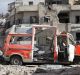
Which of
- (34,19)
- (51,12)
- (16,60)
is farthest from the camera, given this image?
(51,12)

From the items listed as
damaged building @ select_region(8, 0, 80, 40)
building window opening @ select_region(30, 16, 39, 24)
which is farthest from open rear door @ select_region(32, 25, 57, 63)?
building window opening @ select_region(30, 16, 39, 24)

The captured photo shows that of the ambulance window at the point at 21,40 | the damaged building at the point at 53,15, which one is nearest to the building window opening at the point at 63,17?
the damaged building at the point at 53,15

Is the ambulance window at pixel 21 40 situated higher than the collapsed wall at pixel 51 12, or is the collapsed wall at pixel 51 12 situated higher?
the collapsed wall at pixel 51 12

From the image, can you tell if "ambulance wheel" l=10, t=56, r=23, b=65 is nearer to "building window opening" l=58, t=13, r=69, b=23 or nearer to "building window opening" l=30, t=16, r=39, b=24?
"building window opening" l=30, t=16, r=39, b=24

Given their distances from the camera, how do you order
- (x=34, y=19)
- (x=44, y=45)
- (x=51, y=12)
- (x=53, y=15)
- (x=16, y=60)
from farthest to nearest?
(x=51, y=12)
(x=34, y=19)
(x=53, y=15)
(x=44, y=45)
(x=16, y=60)

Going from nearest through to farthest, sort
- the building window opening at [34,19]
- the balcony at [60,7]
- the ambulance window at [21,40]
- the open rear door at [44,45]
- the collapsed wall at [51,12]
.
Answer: the ambulance window at [21,40] < the open rear door at [44,45] < the collapsed wall at [51,12] < the building window opening at [34,19] < the balcony at [60,7]

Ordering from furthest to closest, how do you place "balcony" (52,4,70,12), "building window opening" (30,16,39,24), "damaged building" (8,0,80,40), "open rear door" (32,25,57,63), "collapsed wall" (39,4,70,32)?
"balcony" (52,4,70,12)
"building window opening" (30,16,39,24)
"collapsed wall" (39,4,70,32)
"damaged building" (8,0,80,40)
"open rear door" (32,25,57,63)

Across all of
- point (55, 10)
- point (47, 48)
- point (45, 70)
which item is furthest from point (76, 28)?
point (45, 70)

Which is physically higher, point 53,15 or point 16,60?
point 53,15

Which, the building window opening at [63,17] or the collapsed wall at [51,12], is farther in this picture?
the building window opening at [63,17]

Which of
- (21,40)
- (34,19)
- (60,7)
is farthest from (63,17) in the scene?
(21,40)

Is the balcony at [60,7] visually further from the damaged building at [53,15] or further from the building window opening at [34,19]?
the building window opening at [34,19]

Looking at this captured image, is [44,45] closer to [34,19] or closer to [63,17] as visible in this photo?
[34,19]

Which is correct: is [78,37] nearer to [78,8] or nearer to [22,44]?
[78,8]
